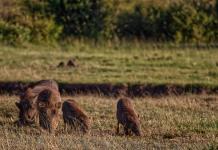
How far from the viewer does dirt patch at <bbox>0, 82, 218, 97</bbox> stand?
20.5 meters

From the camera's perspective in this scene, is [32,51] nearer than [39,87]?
No

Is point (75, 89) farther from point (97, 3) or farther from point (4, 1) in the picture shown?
point (4, 1)

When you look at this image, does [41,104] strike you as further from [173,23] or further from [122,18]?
[122,18]

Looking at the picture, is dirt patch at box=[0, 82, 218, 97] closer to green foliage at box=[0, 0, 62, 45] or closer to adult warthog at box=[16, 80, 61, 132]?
adult warthog at box=[16, 80, 61, 132]

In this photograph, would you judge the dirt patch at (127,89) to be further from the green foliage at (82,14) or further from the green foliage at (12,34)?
the green foliage at (82,14)

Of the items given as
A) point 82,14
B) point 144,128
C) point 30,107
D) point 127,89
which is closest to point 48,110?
point 30,107

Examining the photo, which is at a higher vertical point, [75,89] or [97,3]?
[97,3]

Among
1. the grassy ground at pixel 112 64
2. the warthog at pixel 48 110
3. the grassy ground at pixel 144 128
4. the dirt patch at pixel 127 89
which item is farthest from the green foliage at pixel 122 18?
the warthog at pixel 48 110

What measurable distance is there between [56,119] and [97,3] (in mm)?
19243

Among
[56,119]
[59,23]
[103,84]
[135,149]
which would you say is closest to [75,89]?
[103,84]

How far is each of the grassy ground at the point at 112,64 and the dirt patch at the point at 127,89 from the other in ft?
1.05

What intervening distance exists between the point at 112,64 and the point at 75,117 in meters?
11.2

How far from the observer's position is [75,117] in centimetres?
1391

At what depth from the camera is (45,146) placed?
39.3 ft
